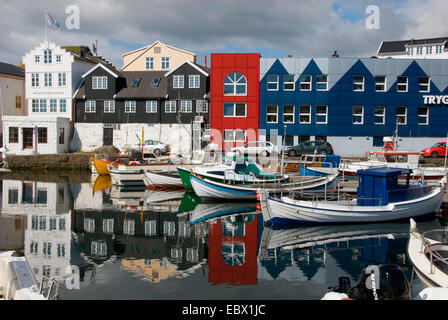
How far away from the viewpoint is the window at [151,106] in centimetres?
4938

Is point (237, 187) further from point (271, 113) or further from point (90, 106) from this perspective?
point (90, 106)

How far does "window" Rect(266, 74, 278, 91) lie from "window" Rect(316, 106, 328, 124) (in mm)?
4702

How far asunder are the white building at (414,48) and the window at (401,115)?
41.9 metres

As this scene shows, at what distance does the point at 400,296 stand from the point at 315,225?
35.0 ft

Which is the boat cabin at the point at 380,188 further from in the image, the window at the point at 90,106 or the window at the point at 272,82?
the window at the point at 90,106

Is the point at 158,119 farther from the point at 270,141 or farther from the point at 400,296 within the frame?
the point at 400,296

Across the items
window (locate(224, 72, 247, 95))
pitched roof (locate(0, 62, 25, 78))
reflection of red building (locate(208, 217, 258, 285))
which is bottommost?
reflection of red building (locate(208, 217, 258, 285))

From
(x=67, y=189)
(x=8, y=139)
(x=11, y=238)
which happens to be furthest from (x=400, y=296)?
(x=8, y=139)

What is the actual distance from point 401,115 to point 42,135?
36.6m

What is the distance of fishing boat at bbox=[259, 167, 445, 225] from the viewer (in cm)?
2047

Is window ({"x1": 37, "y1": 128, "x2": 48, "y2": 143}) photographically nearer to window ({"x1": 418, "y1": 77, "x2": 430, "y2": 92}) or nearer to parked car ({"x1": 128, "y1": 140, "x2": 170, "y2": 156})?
parked car ({"x1": 128, "y1": 140, "x2": 170, "y2": 156})

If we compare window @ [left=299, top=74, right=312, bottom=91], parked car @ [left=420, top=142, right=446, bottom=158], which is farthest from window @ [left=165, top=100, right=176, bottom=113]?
parked car @ [left=420, top=142, right=446, bottom=158]

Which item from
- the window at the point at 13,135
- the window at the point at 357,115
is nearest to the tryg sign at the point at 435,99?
the window at the point at 357,115

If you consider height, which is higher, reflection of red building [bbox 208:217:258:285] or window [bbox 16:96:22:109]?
window [bbox 16:96:22:109]
